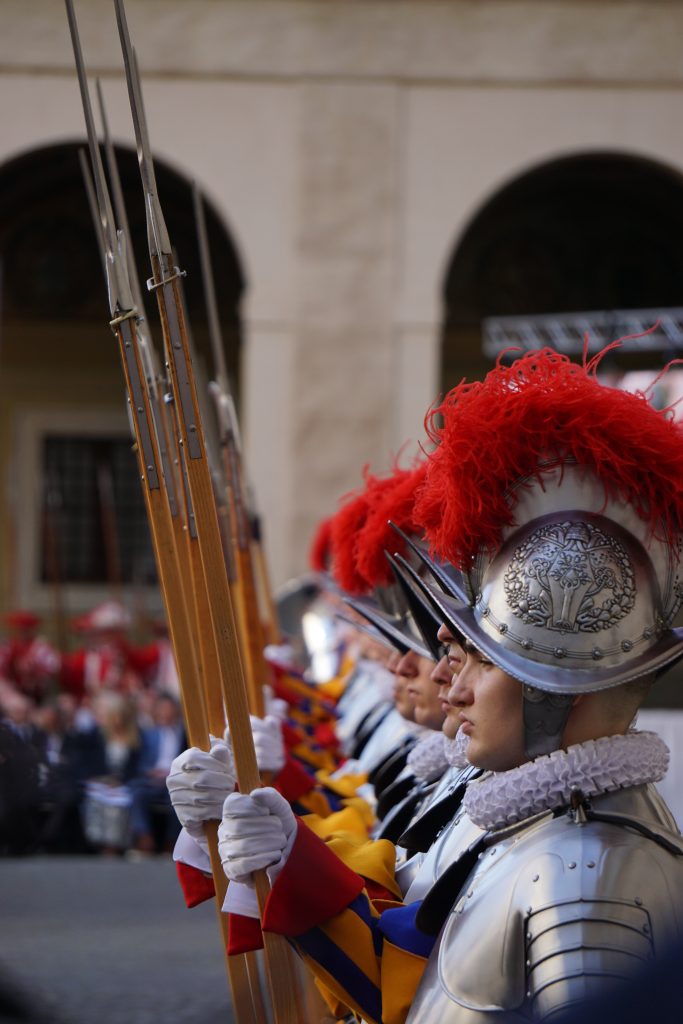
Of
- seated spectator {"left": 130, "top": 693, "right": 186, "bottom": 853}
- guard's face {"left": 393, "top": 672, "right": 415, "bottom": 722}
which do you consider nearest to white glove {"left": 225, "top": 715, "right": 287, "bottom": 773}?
guard's face {"left": 393, "top": 672, "right": 415, "bottom": 722}

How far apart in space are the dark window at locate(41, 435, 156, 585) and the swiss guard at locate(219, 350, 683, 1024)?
52.1 ft

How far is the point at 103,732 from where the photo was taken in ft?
38.4

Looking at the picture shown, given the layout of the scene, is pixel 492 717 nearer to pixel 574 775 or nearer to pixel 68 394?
→ pixel 574 775

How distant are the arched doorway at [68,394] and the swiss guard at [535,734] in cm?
1395

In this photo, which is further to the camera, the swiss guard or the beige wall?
the beige wall

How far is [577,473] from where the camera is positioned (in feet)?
8.00

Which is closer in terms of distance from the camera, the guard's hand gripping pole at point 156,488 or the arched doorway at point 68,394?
the guard's hand gripping pole at point 156,488

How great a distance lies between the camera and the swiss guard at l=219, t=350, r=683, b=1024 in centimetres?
220

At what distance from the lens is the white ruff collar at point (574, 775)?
2316mm

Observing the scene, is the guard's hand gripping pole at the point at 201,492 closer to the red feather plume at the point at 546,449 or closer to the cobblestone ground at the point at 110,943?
the red feather plume at the point at 546,449

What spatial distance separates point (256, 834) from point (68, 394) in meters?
16.2

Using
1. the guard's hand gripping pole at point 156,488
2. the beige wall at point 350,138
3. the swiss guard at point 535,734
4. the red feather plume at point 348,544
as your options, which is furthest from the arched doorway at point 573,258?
the swiss guard at point 535,734

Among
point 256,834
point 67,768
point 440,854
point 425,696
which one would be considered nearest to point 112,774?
point 67,768

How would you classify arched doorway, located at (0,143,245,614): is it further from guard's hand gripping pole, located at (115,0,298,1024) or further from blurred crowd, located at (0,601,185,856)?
guard's hand gripping pole, located at (115,0,298,1024)
